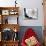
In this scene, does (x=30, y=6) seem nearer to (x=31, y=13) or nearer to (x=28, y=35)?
(x=31, y=13)

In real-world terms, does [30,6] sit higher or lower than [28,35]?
higher

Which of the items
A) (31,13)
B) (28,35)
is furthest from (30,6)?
(28,35)

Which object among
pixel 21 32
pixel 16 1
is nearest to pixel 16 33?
pixel 21 32

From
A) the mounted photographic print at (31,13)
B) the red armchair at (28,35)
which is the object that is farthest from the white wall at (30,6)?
the red armchair at (28,35)

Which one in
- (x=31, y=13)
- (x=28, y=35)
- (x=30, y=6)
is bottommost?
(x=28, y=35)

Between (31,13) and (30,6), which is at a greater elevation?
(30,6)

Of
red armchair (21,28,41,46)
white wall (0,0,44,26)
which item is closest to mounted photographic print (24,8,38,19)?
white wall (0,0,44,26)

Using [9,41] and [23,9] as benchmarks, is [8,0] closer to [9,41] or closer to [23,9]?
[23,9]

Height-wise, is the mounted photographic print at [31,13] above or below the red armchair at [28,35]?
above

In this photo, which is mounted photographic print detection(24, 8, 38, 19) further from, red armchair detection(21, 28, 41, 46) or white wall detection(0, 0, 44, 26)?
red armchair detection(21, 28, 41, 46)

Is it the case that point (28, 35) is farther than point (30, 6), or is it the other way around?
point (30, 6)

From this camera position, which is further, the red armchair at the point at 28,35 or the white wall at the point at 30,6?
the white wall at the point at 30,6

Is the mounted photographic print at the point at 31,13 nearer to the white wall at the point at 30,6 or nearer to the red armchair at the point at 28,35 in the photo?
the white wall at the point at 30,6

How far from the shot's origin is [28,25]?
5215 mm
